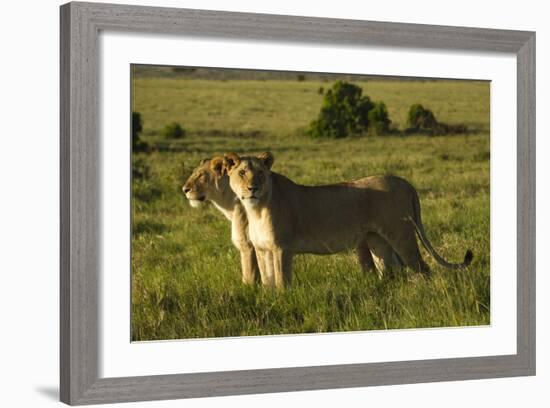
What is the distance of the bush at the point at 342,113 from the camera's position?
7.93 metres

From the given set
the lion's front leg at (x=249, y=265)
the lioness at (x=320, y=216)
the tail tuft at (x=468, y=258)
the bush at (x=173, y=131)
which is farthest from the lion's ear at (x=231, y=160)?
the tail tuft at (x=468, y=258)

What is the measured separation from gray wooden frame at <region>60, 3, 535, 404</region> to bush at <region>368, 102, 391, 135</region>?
1.61 feet

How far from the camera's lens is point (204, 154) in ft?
25.0

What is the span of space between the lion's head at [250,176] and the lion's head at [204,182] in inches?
2.4

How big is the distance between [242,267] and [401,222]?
117cm

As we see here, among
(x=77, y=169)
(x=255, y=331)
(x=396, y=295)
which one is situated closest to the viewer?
(x=77, y=169)

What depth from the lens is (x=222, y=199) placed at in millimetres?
7832

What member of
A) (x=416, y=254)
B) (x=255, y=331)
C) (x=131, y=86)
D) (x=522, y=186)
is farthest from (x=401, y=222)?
(x=131, y=86)

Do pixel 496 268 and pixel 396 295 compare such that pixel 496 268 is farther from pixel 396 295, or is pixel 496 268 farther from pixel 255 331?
pixel 255 331

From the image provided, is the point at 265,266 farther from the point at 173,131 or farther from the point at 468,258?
the point at 468,258

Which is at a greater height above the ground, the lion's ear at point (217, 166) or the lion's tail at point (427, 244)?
the lion's ear at point (217, 166)

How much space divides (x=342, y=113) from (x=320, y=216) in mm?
689

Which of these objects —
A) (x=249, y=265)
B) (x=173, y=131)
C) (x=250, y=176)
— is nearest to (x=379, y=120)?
(x=250, y=176)

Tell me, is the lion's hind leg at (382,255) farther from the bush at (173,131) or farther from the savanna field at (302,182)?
the bush at (173,131)
